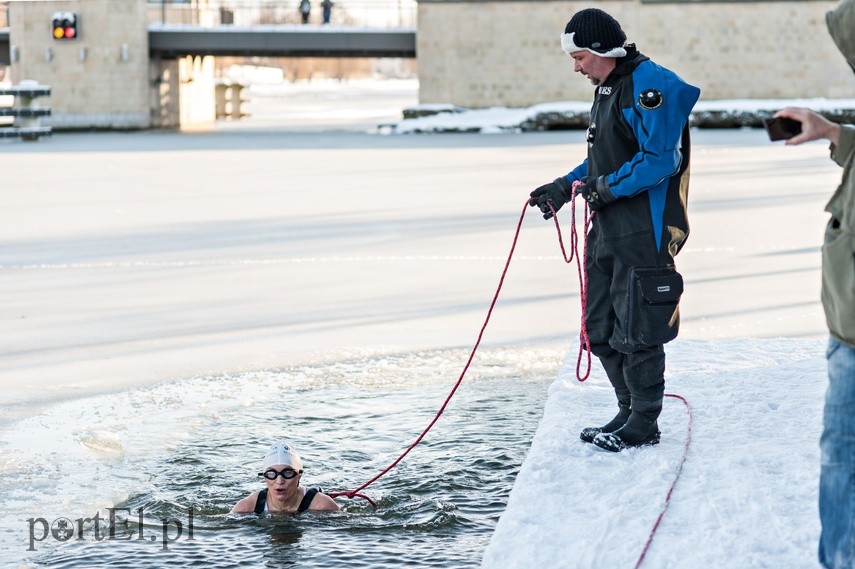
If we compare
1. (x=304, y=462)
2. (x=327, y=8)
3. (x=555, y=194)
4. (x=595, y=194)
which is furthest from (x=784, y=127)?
(x=327, y=8)

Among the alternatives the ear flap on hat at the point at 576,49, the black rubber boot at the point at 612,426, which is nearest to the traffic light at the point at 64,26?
the ear flap on hat at the point at 576,49

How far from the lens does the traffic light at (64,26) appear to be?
→ 160 feet

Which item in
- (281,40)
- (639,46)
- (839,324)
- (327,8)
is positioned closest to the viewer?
(839,324)

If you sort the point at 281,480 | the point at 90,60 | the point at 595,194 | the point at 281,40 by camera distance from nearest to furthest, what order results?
the point at 595,194 → the point at 281,480 → the point at 281,40 → the point at 90,60

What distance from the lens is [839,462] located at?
11.8ft

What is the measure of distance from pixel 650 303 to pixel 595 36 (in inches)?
41.4

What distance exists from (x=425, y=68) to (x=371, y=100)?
3250 cm

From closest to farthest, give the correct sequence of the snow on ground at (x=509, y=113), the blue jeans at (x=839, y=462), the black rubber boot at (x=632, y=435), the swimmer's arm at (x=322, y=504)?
1. the blue jeans at (x=839, y=462)
2. the black rubber boot at (x=632, y=435)
3. the swimmer's arm at (x=322, y=504)
4. the snow on ground at (x=509, y=113)

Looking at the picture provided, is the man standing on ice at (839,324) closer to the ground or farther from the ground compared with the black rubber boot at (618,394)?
farther from the ground

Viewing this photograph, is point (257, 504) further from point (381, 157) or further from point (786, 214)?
point (381, 157)

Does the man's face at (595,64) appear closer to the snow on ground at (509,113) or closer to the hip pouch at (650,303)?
the hip pouch at (650,303)

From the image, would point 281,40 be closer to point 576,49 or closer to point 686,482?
point 576,49

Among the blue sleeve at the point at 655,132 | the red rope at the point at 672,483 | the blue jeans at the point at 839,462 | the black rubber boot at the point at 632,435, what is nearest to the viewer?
A: the blue jeans at the point at 839,462

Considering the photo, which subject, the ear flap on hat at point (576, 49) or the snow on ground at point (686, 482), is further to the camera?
the ear flap on hat at point (576, 49)
